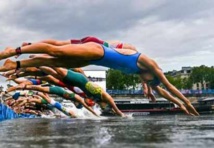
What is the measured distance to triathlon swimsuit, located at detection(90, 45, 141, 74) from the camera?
988cm

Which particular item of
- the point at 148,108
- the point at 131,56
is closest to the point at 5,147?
the point at 131,56

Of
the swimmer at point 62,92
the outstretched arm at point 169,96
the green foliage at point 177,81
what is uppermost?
the green foliage at point 177,81

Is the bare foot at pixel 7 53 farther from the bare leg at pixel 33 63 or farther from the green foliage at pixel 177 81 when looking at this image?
the green foliage at pixel 177 81

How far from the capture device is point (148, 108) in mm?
89062

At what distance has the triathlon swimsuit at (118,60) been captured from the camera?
32.4 ft

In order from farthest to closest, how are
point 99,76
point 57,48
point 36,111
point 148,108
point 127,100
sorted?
1. point 127,100
2. point 148,108
3. point 99,76
4. point 36,111
5. point 57,48

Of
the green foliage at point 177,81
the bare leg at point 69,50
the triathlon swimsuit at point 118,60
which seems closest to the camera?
the bare leg at point 69,50

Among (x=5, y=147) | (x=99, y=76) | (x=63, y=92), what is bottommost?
(x=5, y=147)

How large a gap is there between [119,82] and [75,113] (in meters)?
109

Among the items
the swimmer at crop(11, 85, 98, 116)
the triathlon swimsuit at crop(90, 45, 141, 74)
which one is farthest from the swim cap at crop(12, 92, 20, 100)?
the triathlon swimsuit at crop(90, 45, 141, 74)

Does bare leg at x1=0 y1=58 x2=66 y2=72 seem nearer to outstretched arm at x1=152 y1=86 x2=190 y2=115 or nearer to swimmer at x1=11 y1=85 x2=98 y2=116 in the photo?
outstretched arm at x1=152 y1=86 x2=190 y2=115

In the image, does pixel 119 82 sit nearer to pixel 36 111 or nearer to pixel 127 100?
pixel 127 100

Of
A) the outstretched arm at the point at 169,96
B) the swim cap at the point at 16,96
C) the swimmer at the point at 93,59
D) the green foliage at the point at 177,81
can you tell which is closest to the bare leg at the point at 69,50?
the swimmer at the point at 93,59

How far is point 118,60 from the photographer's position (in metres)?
10.3
